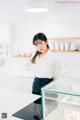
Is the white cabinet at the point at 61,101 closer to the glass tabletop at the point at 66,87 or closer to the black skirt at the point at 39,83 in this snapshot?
the glass tabletop at the point at 66,87

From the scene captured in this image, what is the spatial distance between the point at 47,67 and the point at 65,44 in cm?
126

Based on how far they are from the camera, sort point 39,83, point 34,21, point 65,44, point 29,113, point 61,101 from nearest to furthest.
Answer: point 61,101
point 29,113
point 39,83
point 65,44
point 34,21

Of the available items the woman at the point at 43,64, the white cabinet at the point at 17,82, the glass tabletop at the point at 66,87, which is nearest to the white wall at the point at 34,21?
the white cabinet at the point at 17,82

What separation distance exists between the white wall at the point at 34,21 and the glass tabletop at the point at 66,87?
7.05 feet

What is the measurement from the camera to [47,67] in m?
2.87

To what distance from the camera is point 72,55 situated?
4051 millimetres

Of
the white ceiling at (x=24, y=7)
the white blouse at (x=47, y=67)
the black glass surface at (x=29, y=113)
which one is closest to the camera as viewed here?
the black glass surface at (x=29, y=113)

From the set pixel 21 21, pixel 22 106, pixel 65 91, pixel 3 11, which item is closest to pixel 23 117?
pixel 22 106

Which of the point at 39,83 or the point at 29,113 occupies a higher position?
the point at 39,83

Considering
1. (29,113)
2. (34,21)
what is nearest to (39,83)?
(29,113)

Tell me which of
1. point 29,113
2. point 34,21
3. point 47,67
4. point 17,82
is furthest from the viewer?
point 17,82

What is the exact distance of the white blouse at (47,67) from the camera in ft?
9.44

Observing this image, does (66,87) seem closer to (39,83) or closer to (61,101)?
(61,101)

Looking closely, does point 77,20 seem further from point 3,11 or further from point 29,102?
point 29,102
